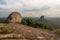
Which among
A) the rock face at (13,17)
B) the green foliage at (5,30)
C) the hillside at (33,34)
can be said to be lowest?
the hillside at (33,34)

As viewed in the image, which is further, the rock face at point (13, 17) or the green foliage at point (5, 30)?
the rock face at point (13, 17)

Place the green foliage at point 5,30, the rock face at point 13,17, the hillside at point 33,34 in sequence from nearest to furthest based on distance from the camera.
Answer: the hillside at point 33,34 < the green foliage at point 5,30 < the rock face at point 13,17

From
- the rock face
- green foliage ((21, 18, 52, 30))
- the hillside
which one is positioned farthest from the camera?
the rock face

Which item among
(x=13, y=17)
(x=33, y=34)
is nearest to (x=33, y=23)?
(x=13, y=17)

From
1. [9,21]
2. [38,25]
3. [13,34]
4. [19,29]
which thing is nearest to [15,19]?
[9,21]

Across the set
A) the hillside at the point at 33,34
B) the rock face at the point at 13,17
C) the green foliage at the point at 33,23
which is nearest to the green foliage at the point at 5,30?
the hillside at the point at 33,34

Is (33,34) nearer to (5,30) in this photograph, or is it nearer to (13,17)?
(5,30)

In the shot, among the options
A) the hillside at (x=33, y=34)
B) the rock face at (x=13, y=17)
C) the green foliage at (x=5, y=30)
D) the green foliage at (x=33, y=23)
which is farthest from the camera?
the rock face at (x=13, y=17)

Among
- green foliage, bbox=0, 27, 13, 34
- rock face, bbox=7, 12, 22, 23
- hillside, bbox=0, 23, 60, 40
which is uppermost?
rock face, bbox=7, 12, 22, 23

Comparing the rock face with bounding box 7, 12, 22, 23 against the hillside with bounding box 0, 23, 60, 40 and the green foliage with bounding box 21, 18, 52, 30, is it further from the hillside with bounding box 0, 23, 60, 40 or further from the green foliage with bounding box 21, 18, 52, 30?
the hillside with bounding box 0, 23, 60, 40


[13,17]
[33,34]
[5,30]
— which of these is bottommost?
[33,34]

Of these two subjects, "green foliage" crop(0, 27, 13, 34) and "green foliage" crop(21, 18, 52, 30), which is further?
"green foliage" crop(21, 18, 52, 30)

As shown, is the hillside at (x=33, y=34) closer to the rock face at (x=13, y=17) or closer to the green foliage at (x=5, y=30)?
the green foliage at (x=5, y=30)

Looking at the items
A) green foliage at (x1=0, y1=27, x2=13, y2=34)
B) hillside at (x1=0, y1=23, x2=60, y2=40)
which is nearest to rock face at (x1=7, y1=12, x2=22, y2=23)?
hillside at (x1=0, y1=23, x2=60, y2=40)
